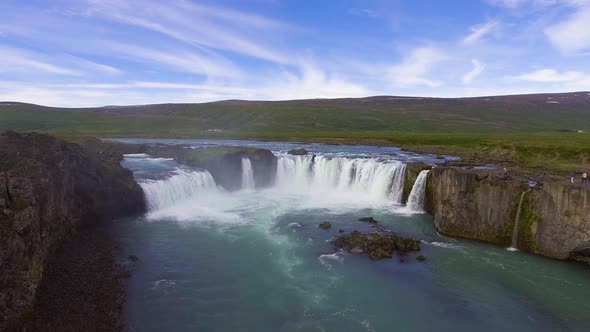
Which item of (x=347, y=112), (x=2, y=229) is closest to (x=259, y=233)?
(x=2, y=229)

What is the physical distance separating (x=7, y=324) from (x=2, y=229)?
3.67m

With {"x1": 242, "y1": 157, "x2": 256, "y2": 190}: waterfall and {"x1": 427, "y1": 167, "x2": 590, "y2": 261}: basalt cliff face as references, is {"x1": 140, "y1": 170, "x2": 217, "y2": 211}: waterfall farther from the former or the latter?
{"x1": 427, "y1": 167, "x2": 590, "y2": 261}: basalt cliff face

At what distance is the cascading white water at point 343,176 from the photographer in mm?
39938

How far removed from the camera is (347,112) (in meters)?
162

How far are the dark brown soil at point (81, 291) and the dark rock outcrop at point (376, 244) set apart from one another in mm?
14189

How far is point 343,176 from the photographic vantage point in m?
45.5

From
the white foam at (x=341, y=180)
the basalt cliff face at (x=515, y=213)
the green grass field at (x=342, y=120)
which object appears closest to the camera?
the basalt cliff face at (x=515, y=213)

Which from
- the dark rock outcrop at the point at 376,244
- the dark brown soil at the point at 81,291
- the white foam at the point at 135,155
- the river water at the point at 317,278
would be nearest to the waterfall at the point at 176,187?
the river water at the point at 317,278

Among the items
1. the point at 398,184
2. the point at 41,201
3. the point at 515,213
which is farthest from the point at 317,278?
the point at 398,184

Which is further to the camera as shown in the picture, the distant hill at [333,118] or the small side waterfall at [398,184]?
the distant hill at [333,118]

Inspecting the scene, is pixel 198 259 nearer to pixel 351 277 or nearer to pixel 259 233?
pixel 259 233

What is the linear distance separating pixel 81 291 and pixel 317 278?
483 inches

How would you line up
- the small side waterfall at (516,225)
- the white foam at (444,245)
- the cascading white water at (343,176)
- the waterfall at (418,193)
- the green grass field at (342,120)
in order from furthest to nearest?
the green grass field at (342,120), the cascading white water at (343,176), the waterfall at (418,193), the white foam at (444,245), the small side waterfall at (516,225)

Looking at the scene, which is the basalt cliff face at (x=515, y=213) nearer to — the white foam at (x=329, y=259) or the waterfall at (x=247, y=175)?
the white foam at (x=329, y=259)
